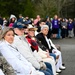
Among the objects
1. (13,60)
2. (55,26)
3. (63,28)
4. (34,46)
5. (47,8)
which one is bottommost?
(63,28)

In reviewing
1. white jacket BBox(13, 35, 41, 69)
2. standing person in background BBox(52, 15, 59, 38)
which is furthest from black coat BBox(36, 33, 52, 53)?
standing person in background BBox(52, 15, 59, 38)

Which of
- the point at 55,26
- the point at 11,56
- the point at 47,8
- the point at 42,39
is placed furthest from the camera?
the point at 47,8

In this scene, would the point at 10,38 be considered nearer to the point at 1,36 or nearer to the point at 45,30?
the point at 1,36

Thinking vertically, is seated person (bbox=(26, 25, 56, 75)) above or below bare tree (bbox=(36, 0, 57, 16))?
above

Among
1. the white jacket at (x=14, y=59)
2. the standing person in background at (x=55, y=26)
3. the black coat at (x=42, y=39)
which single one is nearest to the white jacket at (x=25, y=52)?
the white jacket at (x=14, y=59)

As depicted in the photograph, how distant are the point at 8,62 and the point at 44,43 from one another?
376 centimetres

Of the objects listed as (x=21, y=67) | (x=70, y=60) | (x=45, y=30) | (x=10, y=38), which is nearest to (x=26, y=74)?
(x=21, y=67)

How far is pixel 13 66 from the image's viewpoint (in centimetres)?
554

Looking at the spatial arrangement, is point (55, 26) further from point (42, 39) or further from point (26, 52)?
point (26, 52)

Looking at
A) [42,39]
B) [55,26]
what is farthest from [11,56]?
[55,26]

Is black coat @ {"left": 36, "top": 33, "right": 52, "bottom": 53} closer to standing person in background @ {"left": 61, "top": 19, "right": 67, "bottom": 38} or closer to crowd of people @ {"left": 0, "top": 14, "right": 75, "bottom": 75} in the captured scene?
crowd of people @ {"left": 0, "top": 14, "right": 75, "bottom": 75}

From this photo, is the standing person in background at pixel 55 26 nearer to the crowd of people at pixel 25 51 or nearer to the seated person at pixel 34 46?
the crowd of people at pixel 25 51

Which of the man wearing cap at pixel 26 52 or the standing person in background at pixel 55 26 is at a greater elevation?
the man wearing cap at pixel 26 52

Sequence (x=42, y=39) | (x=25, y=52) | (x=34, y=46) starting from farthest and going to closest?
(x=42, y=39), (x=34, y=46), (x=25, y=52)
